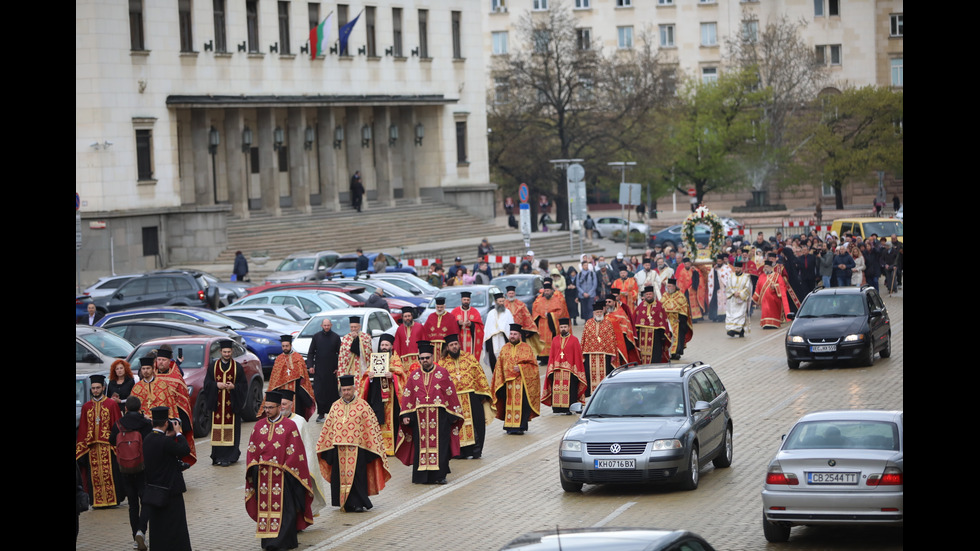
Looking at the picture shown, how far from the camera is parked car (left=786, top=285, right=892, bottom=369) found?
2523 centimetres

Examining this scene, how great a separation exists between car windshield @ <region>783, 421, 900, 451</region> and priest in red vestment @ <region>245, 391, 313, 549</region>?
4.64 m

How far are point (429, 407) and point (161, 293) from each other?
21076mm

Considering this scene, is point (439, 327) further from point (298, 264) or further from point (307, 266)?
point (298, 264)

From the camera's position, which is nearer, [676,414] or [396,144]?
[676,414]

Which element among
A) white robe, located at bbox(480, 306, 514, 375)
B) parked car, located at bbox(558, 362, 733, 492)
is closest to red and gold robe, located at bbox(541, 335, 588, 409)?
white robe, located at bbox(480, 306, 514, 375)

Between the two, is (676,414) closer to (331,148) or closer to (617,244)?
(331,148)

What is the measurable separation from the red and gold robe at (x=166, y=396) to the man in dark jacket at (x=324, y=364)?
387cm

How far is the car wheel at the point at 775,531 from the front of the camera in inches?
518

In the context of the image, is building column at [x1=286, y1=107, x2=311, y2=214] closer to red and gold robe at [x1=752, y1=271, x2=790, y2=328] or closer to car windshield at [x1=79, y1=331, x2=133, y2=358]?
red and gold robe at [x1=752, y1=271, x2=790, y2=328]

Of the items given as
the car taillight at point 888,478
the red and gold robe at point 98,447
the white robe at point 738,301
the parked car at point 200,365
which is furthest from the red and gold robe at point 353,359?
the white robe at point 738,301

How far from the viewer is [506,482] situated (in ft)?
56.0

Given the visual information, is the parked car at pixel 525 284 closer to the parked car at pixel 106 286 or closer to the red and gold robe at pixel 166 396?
the parked car at pixel 106 286
